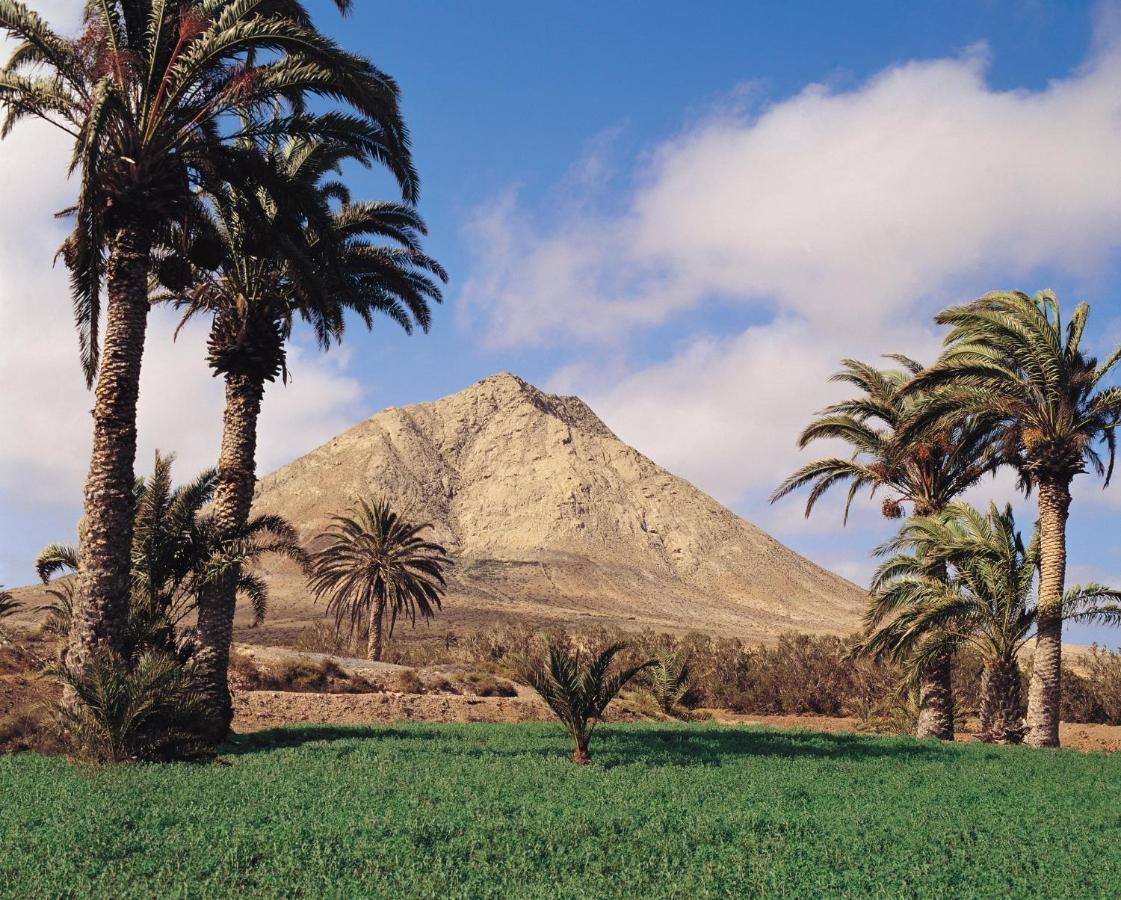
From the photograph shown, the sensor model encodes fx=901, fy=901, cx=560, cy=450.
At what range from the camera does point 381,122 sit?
14.7m

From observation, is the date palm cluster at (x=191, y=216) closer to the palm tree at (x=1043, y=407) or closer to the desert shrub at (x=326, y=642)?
the palm tree at (x=1043, y=407)

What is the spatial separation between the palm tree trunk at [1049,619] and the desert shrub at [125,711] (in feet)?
53.4

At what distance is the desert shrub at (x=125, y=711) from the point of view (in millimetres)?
12461

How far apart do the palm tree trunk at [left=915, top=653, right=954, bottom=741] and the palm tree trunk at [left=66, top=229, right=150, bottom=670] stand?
17333 mm

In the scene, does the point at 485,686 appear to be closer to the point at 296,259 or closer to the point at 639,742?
the point at 639,742

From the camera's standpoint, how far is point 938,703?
21156mm

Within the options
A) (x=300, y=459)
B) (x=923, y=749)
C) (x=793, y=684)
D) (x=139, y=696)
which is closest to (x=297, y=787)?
(x=139, y=696)

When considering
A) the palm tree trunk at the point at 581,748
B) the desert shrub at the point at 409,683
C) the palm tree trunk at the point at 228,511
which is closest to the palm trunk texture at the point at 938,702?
the palm tree trunk at the point at 581,748

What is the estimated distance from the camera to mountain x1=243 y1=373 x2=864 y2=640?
96562mm

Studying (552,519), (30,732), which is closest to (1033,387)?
(30,732)

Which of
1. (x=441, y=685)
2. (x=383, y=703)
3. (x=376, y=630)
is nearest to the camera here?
(x=383, y=703)

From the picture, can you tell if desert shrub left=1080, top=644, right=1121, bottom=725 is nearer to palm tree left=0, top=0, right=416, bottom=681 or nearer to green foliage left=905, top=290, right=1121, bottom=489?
green foliage left=905, top=290, right=1121, bottom=489

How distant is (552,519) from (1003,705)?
97565 millimetres

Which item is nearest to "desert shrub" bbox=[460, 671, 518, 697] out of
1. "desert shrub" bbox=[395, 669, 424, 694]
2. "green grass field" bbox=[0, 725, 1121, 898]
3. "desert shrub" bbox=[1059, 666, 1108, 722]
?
"desert shrub" bbox=[395, 669, 424, 694]
